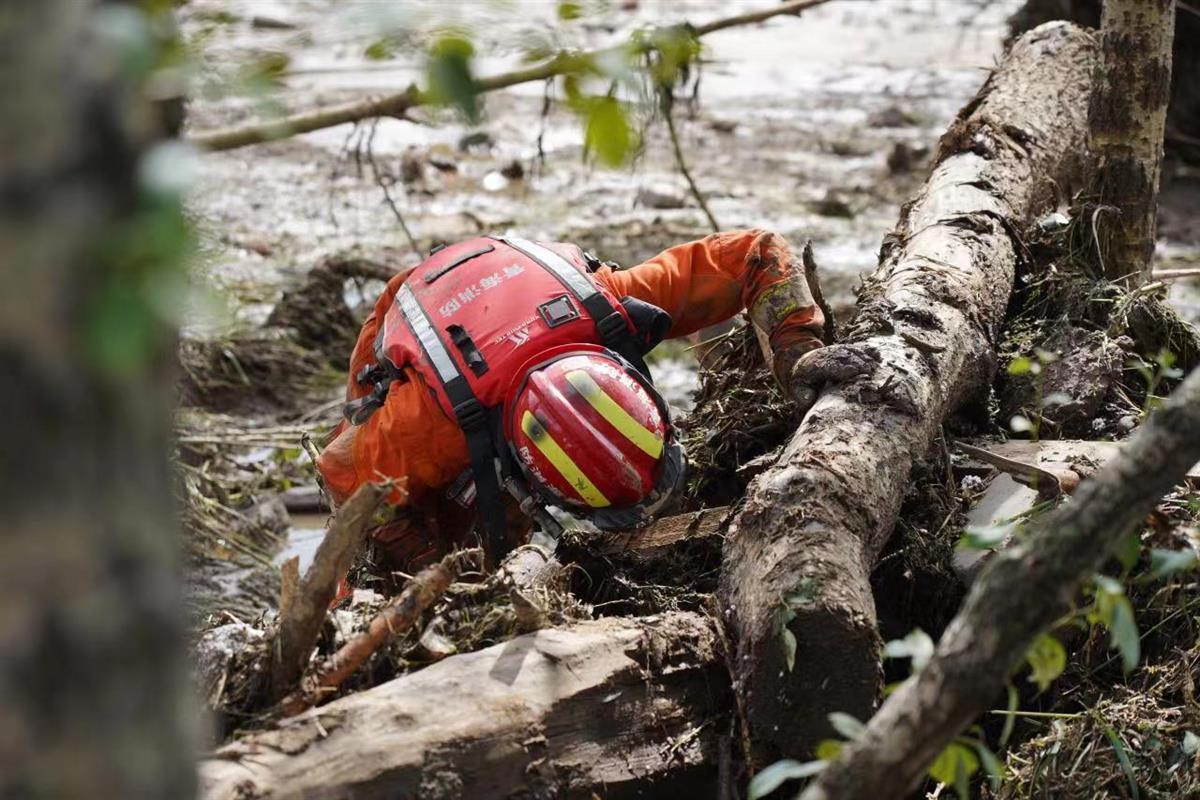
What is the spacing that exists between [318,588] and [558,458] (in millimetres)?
1109

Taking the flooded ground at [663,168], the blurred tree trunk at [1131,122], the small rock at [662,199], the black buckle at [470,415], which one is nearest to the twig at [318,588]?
the black buckle at [470,415]

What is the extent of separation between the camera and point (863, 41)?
11.9m

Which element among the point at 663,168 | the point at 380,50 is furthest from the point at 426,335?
the point at 663,168

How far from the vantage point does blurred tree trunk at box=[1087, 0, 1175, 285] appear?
4.39 meters

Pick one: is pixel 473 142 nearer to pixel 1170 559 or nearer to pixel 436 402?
pixel 436 402

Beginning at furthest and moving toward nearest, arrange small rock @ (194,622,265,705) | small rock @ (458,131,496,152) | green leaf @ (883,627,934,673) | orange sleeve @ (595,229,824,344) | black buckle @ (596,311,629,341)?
1. small rock @ (458,131,496,152)
2. orange sleeve @ (595,229,824,344)
3. black buckle @ (596,311,629,341)
4. small rock @ (194,622,265,705)
5. green leaf @ (883,627,934,673)

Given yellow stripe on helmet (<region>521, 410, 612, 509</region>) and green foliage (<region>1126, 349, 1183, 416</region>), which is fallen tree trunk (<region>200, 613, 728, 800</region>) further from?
green foliage (<region>1126, 349, 1183, 416</region>)

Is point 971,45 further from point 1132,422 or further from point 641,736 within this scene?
point 641,736

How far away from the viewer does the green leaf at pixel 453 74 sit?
4.46 feet

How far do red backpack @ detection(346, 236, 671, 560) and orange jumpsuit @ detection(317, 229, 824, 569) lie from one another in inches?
4.3

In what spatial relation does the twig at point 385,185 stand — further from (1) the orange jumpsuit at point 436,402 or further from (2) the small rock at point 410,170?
(1) the orange jumpsuit at point 436,402

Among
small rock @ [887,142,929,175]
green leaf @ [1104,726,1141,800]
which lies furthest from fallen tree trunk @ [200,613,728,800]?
small rock @ [887,142,929,175]

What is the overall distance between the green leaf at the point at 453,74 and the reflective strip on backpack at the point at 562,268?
100 inches

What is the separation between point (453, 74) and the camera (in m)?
1.37
